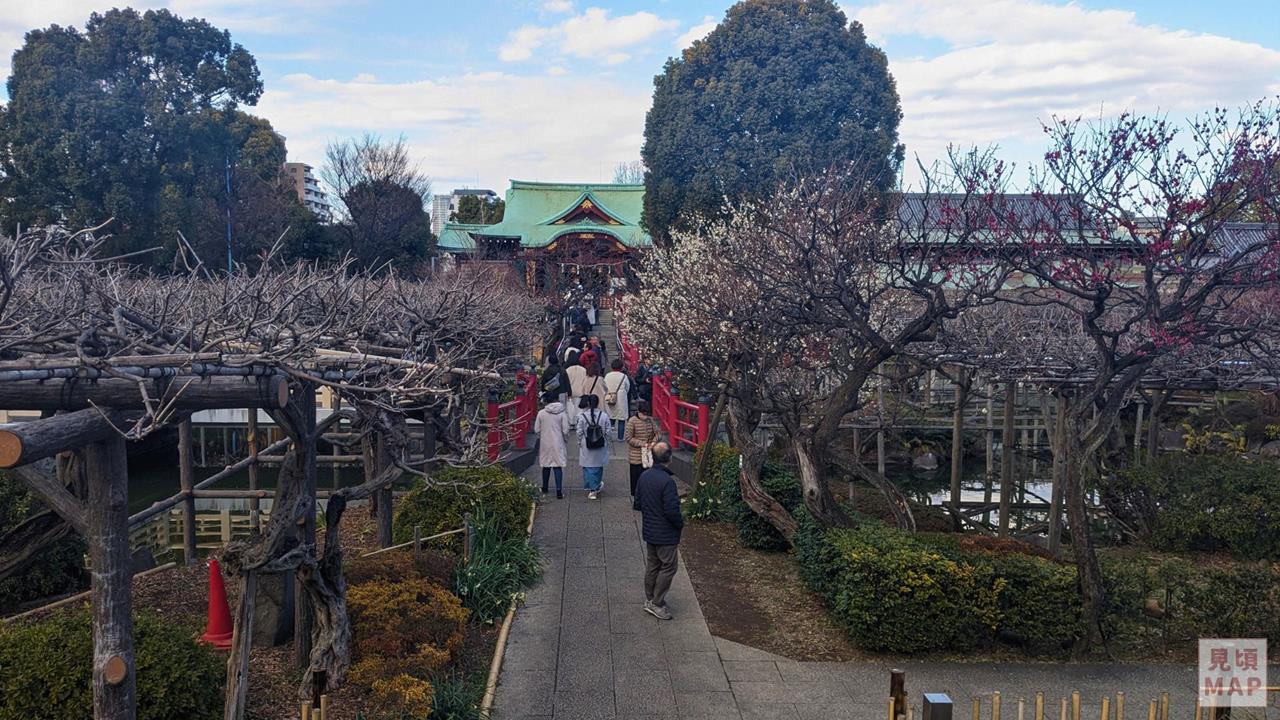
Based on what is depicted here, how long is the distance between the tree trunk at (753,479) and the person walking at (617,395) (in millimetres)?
5121

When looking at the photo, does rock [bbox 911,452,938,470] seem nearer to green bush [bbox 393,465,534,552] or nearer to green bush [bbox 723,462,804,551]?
green bush [bbox 723,462,804,551]

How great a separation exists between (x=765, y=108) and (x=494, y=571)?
18.3m

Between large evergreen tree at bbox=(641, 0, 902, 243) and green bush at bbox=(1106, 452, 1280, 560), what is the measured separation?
12.0 meters

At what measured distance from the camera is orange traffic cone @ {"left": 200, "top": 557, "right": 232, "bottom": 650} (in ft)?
23.8

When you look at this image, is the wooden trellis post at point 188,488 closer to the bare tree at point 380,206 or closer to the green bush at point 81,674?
the green bush at point 81,674

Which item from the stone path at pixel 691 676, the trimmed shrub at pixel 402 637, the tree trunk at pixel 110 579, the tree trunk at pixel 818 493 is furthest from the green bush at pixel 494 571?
the tree trunk at pixel 110 579

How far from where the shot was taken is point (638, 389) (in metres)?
19.8

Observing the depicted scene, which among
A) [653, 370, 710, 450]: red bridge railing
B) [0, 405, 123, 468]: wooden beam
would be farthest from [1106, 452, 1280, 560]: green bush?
[0, 405, 123, 468]: wooden beam

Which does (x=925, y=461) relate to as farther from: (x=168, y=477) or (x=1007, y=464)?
(x=168, y=477)

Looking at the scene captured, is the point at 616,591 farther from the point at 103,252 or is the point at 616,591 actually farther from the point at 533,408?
the point at 103,252

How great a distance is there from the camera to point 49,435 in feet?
12.9

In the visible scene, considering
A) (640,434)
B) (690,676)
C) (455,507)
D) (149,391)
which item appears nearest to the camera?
(149,391)

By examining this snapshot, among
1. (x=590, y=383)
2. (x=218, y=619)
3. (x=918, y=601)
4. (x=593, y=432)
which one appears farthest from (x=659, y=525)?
(x=590, y=383)

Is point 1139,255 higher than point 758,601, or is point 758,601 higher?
point 1139,255
